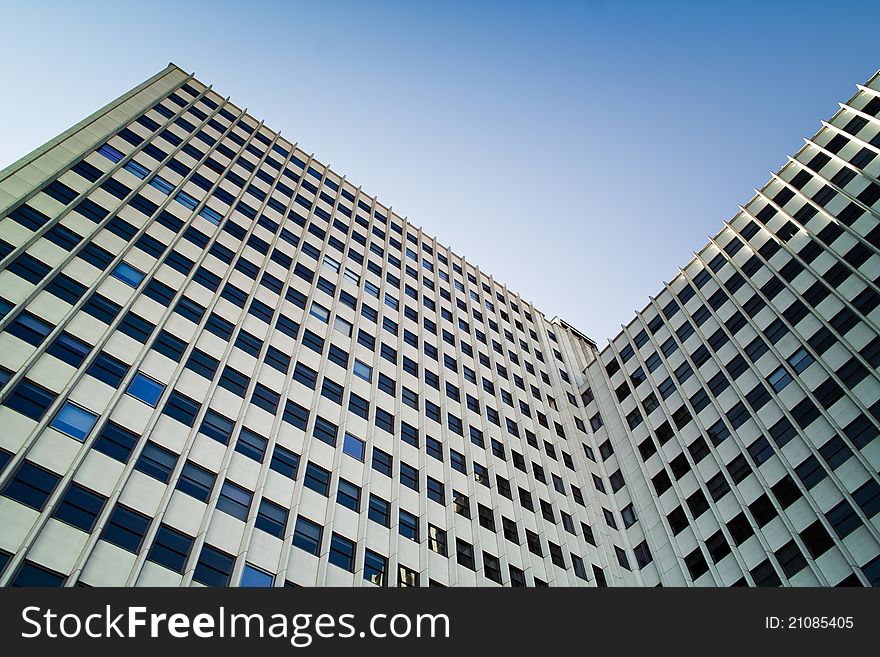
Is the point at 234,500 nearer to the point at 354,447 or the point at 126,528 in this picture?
the point at 126,528

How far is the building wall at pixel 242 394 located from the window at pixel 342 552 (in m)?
0.10

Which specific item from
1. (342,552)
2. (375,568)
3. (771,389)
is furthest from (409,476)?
(771,389)

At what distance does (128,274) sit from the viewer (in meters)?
34.1

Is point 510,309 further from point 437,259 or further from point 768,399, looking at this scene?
point 768,399

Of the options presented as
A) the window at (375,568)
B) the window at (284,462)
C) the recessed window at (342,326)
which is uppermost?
the recessed window at (342,326)

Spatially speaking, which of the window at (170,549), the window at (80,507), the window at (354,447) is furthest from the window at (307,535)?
the window at (80,507)

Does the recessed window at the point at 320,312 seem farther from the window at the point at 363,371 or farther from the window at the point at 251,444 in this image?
the window at the point at 251,444

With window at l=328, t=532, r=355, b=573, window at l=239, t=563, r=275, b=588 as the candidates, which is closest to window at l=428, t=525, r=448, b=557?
window at l=328, t=532, r=355, b=573

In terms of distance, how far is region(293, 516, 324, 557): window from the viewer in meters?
29.0

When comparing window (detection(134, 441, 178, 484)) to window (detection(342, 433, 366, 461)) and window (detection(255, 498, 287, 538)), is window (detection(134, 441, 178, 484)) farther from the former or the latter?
window (detection(342, 433, 366, 461))

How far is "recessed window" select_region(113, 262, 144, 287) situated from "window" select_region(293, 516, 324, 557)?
15639 millimetres

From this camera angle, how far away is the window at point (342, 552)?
96.2 ft
